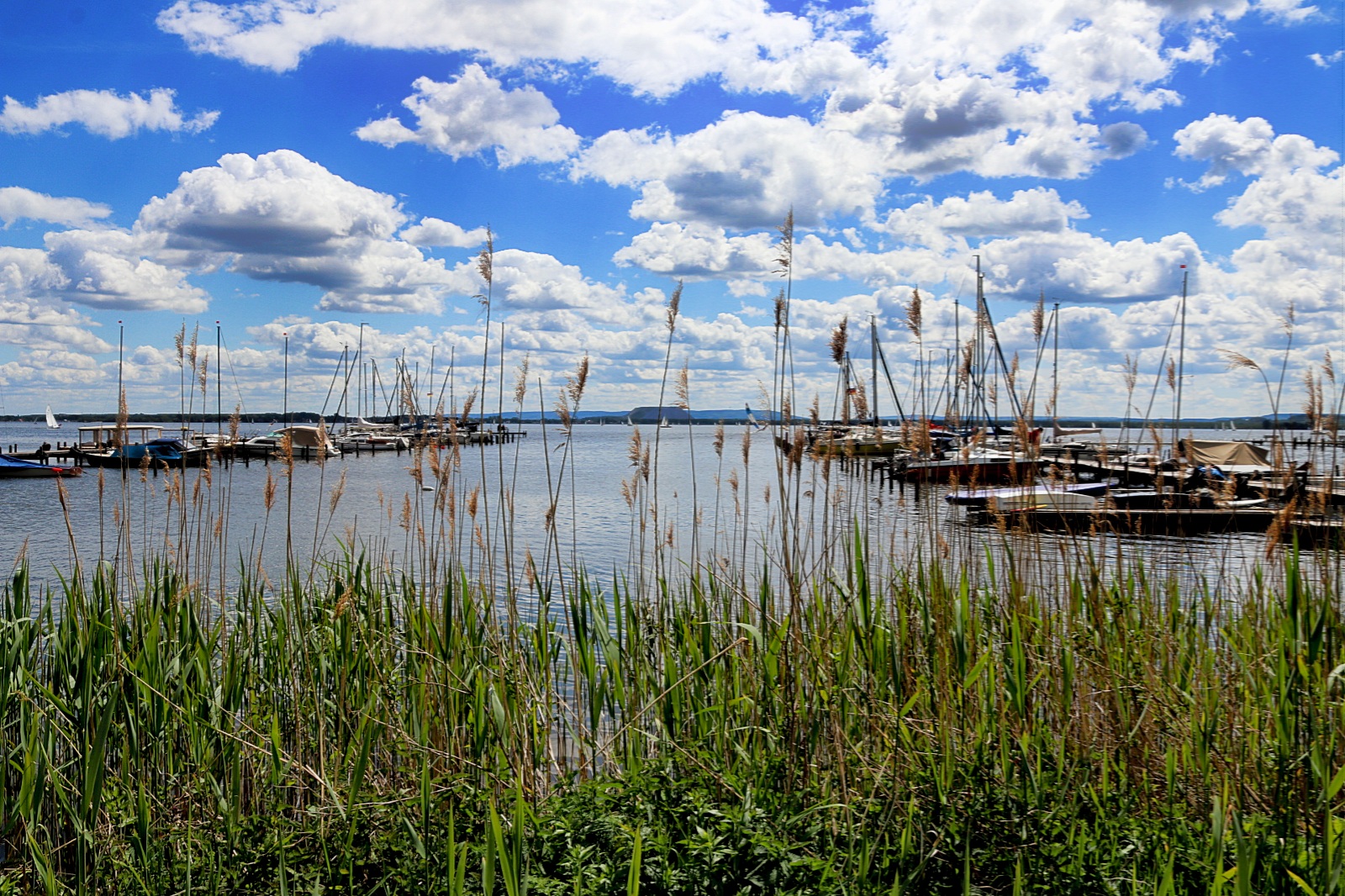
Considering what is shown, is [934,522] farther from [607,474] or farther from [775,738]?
[607,474]

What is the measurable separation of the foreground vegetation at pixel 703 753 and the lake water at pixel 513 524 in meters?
0.45

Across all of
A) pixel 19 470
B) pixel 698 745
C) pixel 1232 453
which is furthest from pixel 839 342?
pixel 19 470

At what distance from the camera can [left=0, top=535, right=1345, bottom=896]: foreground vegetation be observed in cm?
267

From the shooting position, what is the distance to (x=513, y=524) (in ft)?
20.4

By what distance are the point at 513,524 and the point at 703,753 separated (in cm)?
313

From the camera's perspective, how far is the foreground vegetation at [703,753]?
2.67 meters

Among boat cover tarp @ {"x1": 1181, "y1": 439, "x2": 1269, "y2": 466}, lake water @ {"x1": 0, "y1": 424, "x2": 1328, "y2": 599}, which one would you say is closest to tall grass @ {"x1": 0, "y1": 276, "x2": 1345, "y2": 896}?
lake water @ {"x1": 0, "y1": 424, "x2": 1328, "y2": 599}

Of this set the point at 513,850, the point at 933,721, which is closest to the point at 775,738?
the point at 933,721

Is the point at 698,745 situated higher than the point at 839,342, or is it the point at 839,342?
the point at 839,342

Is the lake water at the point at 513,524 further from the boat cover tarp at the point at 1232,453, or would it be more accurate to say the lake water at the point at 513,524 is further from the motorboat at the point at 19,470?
the boat cover tarp at the point at 1232,453

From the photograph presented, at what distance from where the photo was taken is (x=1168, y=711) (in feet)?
11.7

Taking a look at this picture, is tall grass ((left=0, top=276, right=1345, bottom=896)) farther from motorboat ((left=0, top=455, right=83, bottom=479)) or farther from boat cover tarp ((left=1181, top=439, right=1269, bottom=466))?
motorboat ((left=0, top=455, right=83, bottom=479))

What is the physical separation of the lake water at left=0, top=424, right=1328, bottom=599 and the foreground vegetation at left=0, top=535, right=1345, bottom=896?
45cm

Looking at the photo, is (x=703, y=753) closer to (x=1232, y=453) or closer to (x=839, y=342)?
(x=839, y=342)
